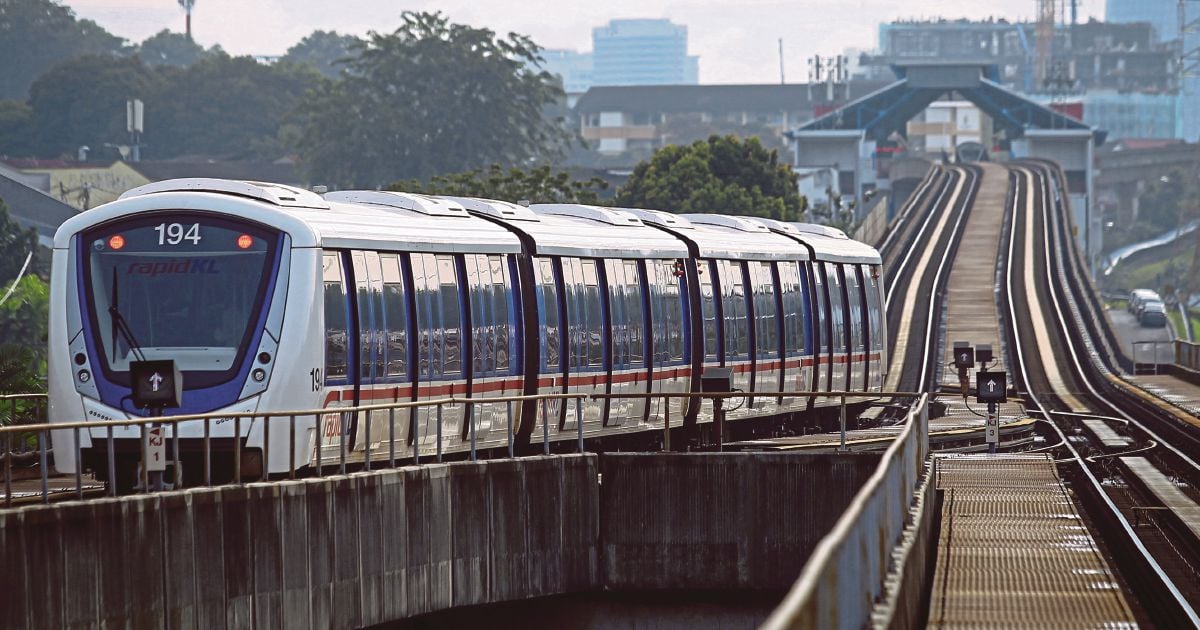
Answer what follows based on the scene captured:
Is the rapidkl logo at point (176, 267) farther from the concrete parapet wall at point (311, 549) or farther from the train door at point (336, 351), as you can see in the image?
the concrete parapet wall at point (311, 549)

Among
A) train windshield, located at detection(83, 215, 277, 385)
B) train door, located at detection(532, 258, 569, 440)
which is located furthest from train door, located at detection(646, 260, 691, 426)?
train windshield, located at detection(83, 215, 277, 385)

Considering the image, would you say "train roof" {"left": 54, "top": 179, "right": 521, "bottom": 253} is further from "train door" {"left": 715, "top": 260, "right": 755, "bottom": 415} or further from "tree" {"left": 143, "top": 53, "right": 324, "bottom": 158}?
"tree" {"left": 143, "top": 53, "right": 324, "bottom": 158}

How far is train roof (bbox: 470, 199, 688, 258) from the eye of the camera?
28.5m

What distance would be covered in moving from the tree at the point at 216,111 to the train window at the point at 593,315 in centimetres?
13524

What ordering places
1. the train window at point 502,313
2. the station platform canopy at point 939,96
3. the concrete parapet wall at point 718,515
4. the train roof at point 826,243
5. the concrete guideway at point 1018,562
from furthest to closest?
the station platform canopy at point 939,96
the train roof at point 826,243
the concrete parapet wall at point 718,515
the train window at point 502,313
the concrete guideway at point 1018,562

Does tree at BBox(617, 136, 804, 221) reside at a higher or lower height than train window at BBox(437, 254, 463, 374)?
higher

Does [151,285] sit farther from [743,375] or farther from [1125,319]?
[1125,319]

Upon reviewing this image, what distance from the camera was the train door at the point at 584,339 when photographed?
28.6 meters

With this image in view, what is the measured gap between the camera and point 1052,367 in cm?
6172

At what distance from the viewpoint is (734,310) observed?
3450 centimetres

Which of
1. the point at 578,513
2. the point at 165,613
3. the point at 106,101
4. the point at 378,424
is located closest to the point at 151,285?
the point at 378,424

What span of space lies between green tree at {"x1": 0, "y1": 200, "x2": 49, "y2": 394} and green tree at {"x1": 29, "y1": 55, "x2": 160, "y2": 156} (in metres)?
67.1

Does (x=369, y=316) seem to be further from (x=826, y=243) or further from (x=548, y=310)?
(x=826, y=243)

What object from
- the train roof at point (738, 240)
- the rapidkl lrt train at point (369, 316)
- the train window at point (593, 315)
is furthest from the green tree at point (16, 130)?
the train window at point (593, 315)
